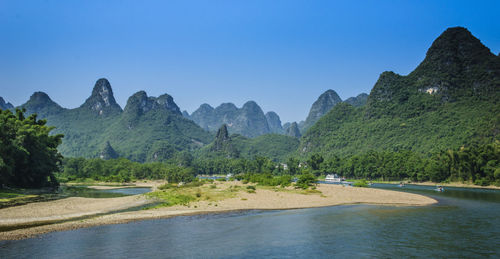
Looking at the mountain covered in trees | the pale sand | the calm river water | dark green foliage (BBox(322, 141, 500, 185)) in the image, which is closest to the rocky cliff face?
the mountain covered in trees

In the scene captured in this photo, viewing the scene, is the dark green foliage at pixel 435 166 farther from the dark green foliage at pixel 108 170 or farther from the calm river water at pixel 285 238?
the dark green foliage at pixel 108 170

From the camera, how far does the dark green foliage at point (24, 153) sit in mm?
52562

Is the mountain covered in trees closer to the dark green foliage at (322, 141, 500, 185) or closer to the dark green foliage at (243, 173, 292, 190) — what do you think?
the dark green foliage at (322, 141, 500, 185)

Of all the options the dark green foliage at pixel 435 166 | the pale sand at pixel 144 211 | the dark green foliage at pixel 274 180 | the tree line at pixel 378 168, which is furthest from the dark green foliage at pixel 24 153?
the dark green foliage at pixel 435 166

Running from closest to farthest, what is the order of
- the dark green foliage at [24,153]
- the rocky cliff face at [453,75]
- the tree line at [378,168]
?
1. the dark green foliage at [24,153]
2. the tree line at [378,168]
3. the rocky cliff face at [453,75]

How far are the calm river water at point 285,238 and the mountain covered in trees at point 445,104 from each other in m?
96.5

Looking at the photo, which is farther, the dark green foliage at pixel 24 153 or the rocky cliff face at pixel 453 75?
the rocky cliff face at pixel 453 75

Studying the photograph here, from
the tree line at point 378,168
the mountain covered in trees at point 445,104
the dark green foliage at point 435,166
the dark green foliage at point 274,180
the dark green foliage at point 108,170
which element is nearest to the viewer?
the dark green foliage at point 274,180

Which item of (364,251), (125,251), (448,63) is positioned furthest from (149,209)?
(448,63)

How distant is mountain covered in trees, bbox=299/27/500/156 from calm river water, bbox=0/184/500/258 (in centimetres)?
9651

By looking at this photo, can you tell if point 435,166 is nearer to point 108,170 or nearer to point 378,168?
point 378,168

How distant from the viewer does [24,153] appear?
57.8 m

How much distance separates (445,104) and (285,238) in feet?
554

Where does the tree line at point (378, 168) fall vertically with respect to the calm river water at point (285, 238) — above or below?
above
